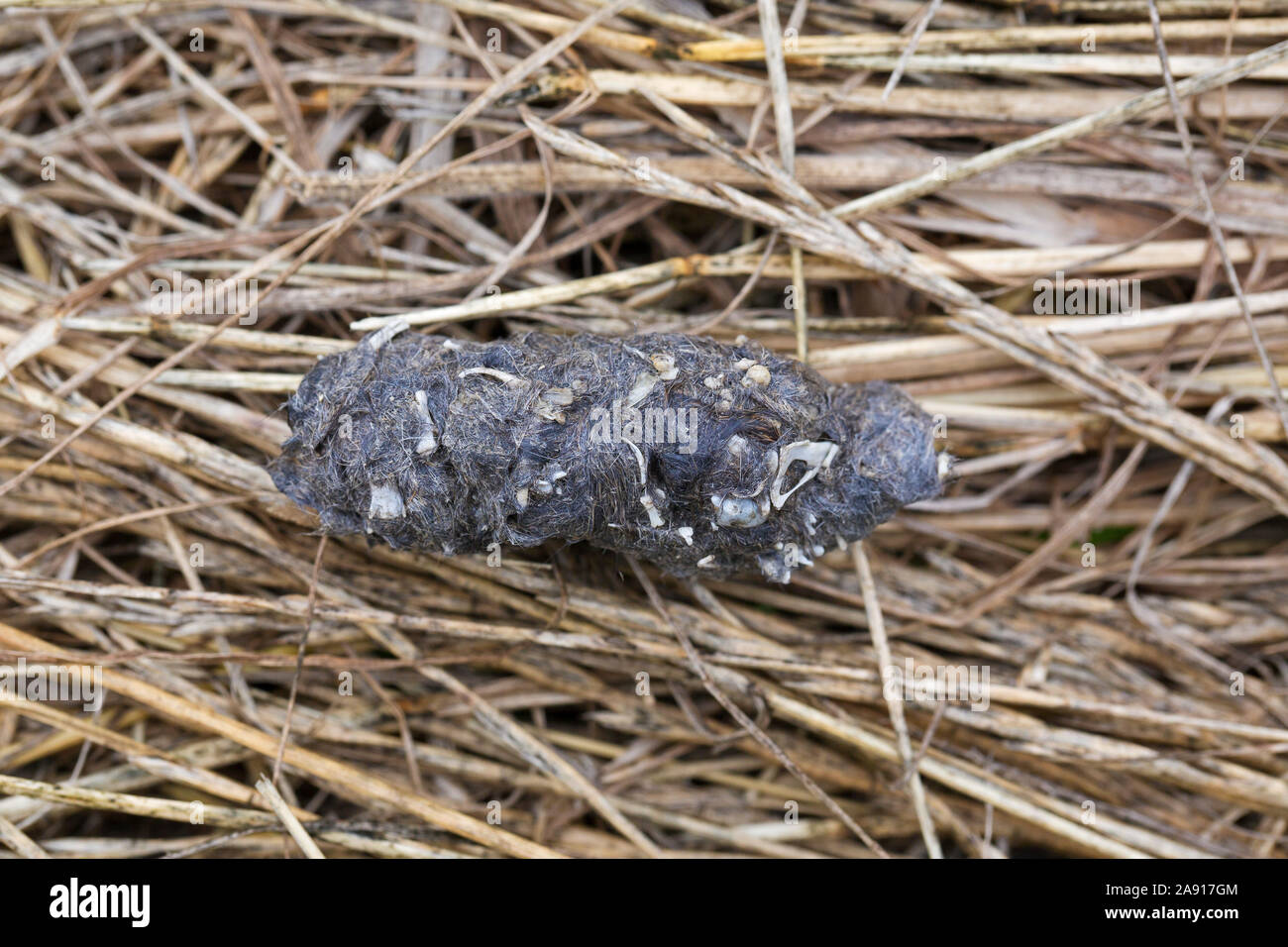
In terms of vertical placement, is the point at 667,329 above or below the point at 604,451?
above

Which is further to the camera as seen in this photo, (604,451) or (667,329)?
(667,329)

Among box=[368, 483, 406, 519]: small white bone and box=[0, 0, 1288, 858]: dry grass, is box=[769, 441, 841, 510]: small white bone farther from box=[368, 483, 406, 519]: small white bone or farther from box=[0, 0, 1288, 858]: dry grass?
box=[368, 483, 406, 519]: small white bone

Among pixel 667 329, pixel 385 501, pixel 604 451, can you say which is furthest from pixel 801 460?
pixel 385 501

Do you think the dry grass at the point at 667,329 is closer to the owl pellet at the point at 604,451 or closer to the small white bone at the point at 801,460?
the owl pellet at the point at 604,451

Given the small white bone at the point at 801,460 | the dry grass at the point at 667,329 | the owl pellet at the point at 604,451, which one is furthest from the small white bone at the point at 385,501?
the small white bone at the point at 801,460

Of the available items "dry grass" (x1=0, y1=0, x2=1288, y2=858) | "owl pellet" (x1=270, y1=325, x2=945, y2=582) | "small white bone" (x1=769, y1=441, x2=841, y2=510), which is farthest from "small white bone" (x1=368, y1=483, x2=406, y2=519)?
"small white bone" (x1=769, y1=441, x2=841, y2=510)

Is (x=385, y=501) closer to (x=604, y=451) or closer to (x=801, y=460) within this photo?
(x=604, y=451)
